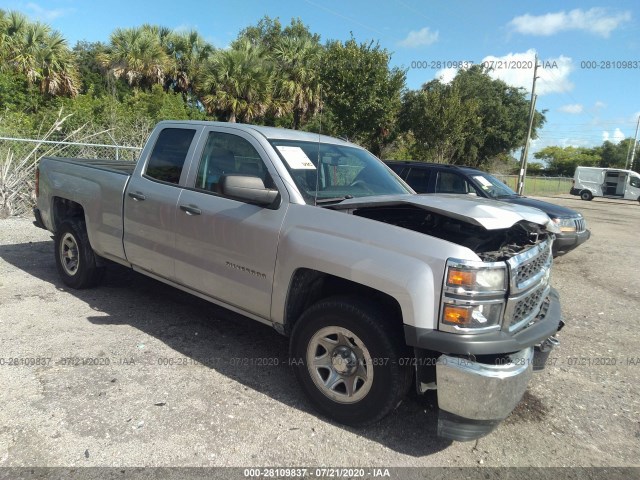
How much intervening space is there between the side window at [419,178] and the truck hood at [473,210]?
228 inches

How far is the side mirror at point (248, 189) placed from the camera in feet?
11.2

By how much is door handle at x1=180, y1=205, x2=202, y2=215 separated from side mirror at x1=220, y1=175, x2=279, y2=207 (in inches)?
24.6

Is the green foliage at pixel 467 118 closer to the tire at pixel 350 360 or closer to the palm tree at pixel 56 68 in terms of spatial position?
the palm tree at pixel 56 68

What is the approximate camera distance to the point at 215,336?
4609mm

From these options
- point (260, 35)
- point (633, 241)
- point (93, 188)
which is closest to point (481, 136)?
point (260, 35)

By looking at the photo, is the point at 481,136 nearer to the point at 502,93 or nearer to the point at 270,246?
the point at 502,93

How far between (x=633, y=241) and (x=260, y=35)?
35.6 metres

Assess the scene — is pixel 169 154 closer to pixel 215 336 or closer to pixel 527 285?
pixel 215 336

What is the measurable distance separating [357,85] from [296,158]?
49.0 feet

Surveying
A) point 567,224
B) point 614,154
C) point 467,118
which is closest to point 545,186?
point 467,118

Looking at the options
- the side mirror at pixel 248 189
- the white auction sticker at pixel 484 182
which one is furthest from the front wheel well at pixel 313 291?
the white auction sticker at pixel 484 182

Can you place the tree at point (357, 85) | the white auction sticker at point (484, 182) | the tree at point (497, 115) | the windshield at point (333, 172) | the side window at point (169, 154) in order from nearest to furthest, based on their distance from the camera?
the windshield at point (333, 172) → the side window at point (169, 154) → the white auction sticker at point (484, 182) → the tree at point (357, 85) → the tree at point (497, 115)

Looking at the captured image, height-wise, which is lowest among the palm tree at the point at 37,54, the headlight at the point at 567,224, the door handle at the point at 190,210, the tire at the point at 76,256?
the tire at the point at 76,256

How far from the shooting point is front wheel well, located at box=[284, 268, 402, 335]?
10.6ft
